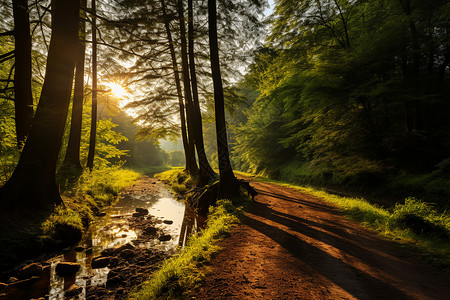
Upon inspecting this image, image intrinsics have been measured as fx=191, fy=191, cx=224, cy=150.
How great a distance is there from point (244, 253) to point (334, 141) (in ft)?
32.2

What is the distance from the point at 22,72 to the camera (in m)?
7.41

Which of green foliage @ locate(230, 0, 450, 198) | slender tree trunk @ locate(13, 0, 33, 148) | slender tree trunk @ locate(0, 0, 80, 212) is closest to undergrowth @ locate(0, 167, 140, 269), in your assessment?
slender tree trunk @ locate(0, 0, 80, 212)

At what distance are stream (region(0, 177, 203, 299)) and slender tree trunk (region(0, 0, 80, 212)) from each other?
1977 millimetres

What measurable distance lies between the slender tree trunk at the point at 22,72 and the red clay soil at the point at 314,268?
8.78m

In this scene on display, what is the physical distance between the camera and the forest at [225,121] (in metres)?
4.81

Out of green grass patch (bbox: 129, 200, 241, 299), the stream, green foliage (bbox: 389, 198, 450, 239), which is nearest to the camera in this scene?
green grass patch (bbox: 129, 200, 241, 299)

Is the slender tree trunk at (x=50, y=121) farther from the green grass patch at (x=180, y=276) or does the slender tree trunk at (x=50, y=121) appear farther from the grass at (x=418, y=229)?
the grass at (x=418, y=229)

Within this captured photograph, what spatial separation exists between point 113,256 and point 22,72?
7985 millimetres

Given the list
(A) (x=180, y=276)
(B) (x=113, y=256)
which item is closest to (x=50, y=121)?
(B) (x=113, y=256)

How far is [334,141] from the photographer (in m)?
11.5

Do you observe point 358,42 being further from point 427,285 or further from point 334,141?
point 427,285

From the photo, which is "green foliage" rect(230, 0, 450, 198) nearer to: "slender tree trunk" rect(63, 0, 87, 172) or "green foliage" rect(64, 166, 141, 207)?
"slender tree trunk" rect(63, 0, 87, 172)

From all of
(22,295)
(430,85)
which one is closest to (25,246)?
(22,295)

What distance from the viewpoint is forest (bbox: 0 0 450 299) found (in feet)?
15.8
